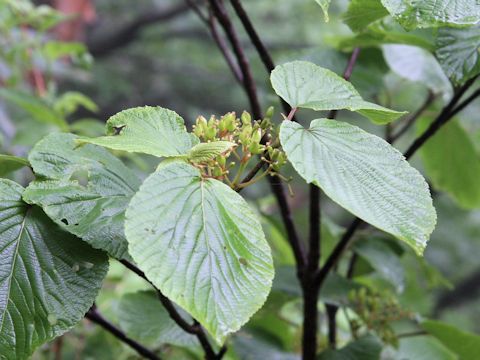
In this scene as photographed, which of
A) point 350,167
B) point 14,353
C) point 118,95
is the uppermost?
point 350,167

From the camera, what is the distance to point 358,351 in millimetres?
835

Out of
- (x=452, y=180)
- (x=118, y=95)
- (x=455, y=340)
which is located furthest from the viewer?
(x=118, y=95)

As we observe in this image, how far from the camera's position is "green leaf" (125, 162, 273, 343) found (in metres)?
0.38

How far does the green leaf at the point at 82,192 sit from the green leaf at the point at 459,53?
1.20 feet

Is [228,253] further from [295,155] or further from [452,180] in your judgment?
[452,180]

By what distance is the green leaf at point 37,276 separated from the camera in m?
0.45

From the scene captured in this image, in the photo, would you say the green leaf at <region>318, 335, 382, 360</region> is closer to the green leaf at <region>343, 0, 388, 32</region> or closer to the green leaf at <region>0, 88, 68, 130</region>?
the green leaf at <region>343, 0, 388, 32</region>

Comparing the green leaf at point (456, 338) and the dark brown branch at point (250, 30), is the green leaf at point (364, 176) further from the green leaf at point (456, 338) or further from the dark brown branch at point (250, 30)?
the green leaf at point (456, 338)

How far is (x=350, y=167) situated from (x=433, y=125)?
0.34 meters

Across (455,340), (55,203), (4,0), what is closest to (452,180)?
(455,340)

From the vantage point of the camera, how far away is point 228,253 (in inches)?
16.2

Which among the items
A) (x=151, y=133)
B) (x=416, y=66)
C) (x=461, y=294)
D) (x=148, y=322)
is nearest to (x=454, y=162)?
(x=416, y=66)

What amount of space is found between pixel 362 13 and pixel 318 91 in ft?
0.56

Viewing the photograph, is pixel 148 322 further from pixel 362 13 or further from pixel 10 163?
pixel 362 13
